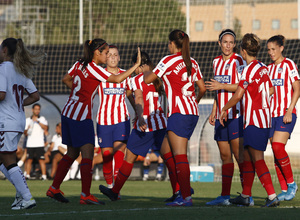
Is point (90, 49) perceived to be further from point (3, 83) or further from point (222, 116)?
point (222, 116)

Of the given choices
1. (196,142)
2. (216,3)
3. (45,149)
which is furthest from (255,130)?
(216,3)

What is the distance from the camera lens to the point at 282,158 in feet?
27.6

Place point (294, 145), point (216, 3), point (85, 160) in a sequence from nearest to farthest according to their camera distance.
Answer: point (85, 160) → point (294, 145) → point (216, 3)

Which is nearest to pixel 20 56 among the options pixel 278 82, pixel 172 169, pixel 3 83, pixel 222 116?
pixel 3 83

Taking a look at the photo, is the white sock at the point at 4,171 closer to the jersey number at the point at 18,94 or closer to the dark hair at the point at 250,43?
the jersey number at the point at 18,94

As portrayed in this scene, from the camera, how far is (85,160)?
24.0ft

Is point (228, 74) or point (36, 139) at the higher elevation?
point (228, 74)

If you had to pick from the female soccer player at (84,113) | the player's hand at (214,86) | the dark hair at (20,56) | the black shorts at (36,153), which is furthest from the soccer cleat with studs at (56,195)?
the black shorts at (36,153)

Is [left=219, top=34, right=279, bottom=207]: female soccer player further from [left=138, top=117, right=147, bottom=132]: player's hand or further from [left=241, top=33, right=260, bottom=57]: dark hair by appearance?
[left=138, top=117, right=147, bottom=132]: player's hand

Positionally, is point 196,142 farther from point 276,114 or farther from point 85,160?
point 85,160

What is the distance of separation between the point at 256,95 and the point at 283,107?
6.23 ft

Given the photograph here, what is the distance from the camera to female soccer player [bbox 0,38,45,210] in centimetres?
641

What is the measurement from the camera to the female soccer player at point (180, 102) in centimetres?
691

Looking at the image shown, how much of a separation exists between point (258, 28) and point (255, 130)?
23.5 metres
